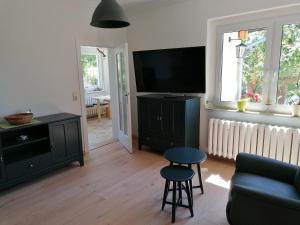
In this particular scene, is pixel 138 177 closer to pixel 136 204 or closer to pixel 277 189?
pixel 136 204

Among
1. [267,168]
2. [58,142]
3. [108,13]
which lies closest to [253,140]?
[267,168]

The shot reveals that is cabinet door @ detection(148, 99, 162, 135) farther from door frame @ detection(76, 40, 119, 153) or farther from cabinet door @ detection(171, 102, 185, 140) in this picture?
door frame @ detection(76, 40, 119, 153)

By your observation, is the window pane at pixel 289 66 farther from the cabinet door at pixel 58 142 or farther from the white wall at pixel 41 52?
the cabinet door at pixel 58 142

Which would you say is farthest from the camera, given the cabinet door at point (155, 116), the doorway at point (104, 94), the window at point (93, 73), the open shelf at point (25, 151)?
the window at point (93, 73)

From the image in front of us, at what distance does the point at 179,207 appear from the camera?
2332 millimetres

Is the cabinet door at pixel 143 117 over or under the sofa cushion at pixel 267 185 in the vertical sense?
over

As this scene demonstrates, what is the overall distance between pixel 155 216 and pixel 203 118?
6.15ft

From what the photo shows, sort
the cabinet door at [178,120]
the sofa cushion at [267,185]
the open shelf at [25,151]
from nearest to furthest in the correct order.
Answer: the sofa cushion at [267,185]
the open shelf at [25,151]
the cabinet door at [178,120]

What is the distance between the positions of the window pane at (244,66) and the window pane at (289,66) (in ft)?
0.78

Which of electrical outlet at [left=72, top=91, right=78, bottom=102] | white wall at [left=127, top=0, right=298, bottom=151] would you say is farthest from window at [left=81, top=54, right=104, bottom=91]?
electrical outlet at [left=72, top=91, right=78, bottom=102]

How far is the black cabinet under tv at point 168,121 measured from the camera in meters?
3.33

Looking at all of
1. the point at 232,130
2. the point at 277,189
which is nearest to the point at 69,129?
the point at 232,130

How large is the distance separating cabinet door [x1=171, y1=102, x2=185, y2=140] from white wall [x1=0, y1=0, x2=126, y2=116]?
5.50ft

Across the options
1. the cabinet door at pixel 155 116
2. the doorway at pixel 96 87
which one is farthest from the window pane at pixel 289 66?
the doorway at pixel 96 87
